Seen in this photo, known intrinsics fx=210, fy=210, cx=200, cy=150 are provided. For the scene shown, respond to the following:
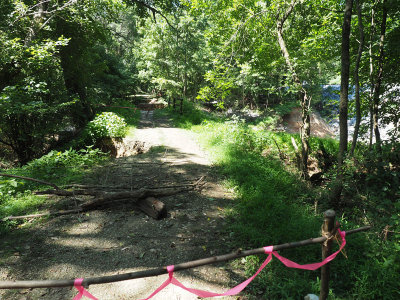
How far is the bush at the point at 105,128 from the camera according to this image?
8765mm

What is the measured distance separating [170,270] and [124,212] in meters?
2.81

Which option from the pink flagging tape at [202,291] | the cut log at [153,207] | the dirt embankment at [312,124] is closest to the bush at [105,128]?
the cut log at [153,207]

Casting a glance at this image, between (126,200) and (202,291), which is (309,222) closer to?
(202,291)

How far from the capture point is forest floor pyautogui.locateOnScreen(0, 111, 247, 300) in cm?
249

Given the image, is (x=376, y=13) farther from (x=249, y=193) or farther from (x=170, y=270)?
(x=170, y=270)

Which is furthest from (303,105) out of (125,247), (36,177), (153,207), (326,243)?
(36,177)

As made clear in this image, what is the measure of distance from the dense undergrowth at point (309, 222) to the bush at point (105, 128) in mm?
4507

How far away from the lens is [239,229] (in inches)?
137

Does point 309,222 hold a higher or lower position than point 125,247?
higher

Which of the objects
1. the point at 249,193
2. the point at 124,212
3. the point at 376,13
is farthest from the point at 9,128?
the point at 376,13

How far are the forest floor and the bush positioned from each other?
4.44 metres

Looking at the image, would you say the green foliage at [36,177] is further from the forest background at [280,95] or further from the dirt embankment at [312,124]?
the dirt embankment at [312,124]

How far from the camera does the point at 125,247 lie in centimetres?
307

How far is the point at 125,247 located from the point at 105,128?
696 centimetres
